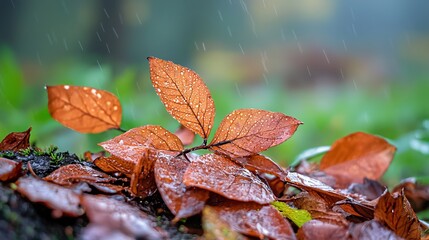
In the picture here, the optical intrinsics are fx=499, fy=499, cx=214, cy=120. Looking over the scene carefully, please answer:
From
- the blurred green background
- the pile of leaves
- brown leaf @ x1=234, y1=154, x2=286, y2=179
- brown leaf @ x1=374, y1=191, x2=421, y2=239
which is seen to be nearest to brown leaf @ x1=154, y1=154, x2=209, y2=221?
the pile of leaves

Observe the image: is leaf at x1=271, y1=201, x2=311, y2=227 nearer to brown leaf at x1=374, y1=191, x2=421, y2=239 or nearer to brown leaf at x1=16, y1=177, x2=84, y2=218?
brown leaf at x1=374, y1=191, x2=421, y2=239

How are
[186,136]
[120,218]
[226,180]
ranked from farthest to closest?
1. [186,136]
2. [226,180]
3. [120,218]

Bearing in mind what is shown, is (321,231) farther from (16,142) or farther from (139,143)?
(16,142)

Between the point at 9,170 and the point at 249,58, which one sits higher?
the point at 9,170

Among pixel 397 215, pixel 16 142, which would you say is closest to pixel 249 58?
pixel 16 142

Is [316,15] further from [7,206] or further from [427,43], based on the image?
[7,206]

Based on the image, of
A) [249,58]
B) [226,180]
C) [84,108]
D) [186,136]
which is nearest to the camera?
[226,180]

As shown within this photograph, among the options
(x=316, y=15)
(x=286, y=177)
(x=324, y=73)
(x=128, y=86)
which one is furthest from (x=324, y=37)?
(x=286, y=177)
